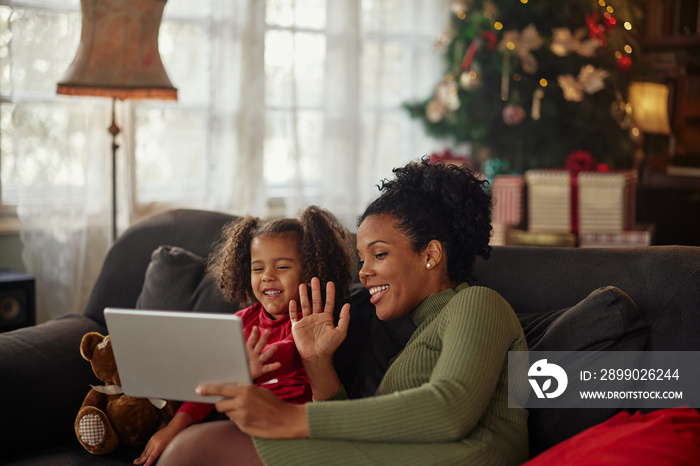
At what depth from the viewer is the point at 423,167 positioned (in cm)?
160

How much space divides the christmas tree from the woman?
253 cm

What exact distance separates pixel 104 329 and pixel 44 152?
1.17 meters

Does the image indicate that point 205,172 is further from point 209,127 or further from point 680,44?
point 680,44

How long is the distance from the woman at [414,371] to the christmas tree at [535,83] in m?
2.53

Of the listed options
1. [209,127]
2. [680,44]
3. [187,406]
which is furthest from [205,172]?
[680,44]

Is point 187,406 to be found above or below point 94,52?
below

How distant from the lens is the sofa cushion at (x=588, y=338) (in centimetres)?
139

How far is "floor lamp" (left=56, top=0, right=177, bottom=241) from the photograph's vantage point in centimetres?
235

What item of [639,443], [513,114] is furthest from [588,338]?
[513,114]

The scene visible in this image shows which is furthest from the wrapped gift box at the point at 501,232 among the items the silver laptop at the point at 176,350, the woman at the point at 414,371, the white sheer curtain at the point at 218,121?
the silver laptop at the point at 176,350

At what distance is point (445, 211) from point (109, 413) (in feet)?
3.08

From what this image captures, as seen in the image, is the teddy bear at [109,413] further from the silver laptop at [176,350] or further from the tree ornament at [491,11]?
the tree ornament at [491,11]

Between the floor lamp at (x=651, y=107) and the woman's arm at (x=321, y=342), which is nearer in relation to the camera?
the woman's arm at (x=321, y=342)

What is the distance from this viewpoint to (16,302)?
8.34 ft
